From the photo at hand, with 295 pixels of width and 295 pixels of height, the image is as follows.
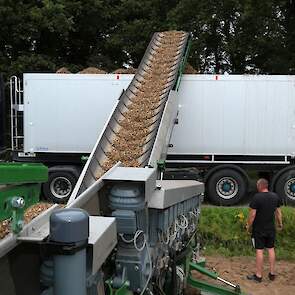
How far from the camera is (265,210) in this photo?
7.75 metres

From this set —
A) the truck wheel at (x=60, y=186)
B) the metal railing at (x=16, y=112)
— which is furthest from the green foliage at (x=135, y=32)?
the truck wheel at (x=60, y=186)

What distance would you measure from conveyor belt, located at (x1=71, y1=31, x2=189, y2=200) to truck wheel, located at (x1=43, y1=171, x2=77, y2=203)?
2902 mm

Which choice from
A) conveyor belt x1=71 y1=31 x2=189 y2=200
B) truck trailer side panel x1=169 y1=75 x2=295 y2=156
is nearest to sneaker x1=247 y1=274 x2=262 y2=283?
conveyor belt x1=71 y1=31 x2=189 y2=200

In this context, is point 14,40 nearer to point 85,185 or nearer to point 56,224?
point 85,185

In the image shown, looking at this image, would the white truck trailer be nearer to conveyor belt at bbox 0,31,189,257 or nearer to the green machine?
conveyor belt at bbox 0,31,189,257

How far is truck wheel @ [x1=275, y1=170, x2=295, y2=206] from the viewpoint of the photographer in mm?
11742

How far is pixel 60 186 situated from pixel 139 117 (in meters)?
4.14

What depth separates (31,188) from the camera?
9.03 ft

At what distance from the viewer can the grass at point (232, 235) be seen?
938cm

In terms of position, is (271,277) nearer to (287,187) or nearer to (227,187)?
(227,187)

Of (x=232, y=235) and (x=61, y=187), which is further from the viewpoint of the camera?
(x=61, y=187)

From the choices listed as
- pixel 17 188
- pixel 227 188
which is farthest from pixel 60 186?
pixel 17 188

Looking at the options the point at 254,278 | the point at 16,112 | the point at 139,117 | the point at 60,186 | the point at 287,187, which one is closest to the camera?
the point at 254,278

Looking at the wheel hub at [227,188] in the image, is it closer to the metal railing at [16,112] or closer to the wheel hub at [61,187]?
the wheel hub at [61,187]
